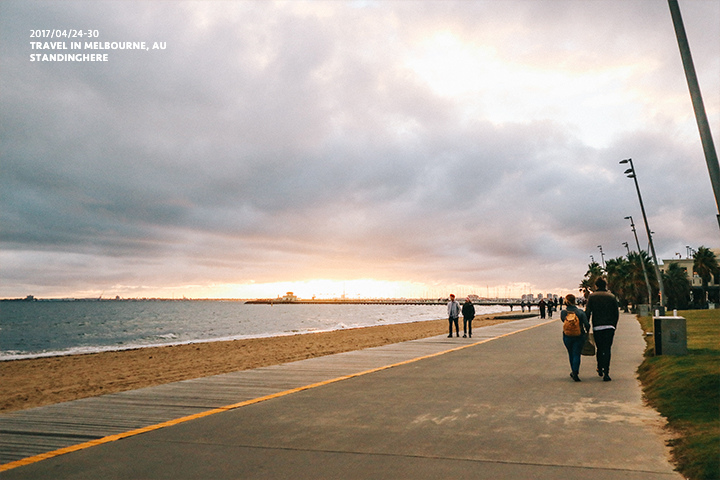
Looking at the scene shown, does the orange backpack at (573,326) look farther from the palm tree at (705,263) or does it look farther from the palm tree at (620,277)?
the palm tree at (705,263)

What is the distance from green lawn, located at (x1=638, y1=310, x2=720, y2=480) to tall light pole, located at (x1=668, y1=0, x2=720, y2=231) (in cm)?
253

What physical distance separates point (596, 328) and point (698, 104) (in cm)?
466

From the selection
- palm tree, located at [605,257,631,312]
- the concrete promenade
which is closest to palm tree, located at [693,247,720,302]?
palm tree, located at [605,257,631,312]

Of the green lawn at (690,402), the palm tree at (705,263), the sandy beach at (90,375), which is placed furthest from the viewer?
the palm tree at (705,263)

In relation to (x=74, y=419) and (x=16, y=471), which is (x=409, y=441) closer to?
(x=16, y=471)

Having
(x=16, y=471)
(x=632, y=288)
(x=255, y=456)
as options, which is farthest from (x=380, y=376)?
(x=632, y=288)

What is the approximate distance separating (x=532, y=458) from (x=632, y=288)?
8195cm

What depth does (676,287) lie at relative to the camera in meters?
78.8

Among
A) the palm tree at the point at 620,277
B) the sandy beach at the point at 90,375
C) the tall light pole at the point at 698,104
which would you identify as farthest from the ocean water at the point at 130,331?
the tall light pole at the point at 698,104

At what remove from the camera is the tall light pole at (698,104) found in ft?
23.3

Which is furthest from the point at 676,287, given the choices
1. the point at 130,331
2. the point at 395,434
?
the point at 395,434

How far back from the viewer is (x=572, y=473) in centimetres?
487

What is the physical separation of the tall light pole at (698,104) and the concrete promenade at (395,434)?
3286mm

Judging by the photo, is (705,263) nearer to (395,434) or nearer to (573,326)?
(573,326)
